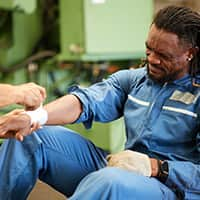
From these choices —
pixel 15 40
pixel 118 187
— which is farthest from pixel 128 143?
pixel 15 40

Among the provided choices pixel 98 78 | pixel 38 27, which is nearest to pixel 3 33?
pixel 38 27

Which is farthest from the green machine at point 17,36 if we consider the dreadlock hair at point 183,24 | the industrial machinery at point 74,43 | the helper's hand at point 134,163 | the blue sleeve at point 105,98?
the helper's hand at point 134,163

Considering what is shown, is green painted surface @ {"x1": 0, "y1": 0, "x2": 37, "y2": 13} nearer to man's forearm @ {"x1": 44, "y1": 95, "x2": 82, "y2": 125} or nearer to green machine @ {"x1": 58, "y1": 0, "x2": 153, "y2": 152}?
green machine @ {"x1": 58, "y1": 0, "x2": 153, "y2": 152}

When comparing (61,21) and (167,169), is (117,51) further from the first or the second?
(167,169)

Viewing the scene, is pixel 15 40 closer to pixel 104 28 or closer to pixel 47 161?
pixel 104 28

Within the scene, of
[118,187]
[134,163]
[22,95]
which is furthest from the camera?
[22,95]

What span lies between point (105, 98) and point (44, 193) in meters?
0.46

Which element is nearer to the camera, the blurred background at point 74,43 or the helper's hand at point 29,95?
the helper's hand at point 29,95

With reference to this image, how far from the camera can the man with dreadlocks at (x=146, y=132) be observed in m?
1.41

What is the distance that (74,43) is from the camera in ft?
9.06

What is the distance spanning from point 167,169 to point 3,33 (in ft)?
5.82

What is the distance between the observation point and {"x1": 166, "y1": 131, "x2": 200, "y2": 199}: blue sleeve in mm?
1400

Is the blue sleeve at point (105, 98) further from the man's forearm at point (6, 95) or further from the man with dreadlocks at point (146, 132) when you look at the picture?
the man's forearm at point (6, 95)

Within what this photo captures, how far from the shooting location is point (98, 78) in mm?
2852
